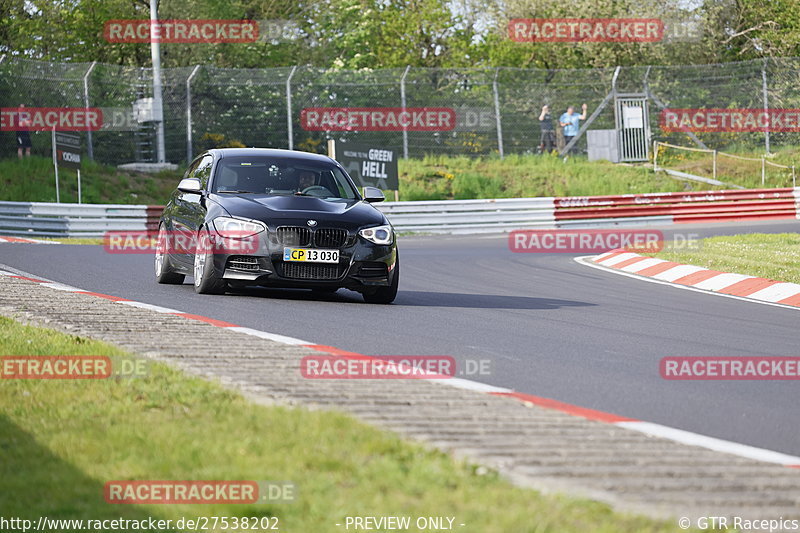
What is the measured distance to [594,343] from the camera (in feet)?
31.7

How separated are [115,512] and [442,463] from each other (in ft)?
4.23

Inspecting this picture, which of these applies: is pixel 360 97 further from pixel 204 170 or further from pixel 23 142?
pixel 204 170

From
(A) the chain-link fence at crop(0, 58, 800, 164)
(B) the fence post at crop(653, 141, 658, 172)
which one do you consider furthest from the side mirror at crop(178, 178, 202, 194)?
(B) the fence post at crop(653, 141, 658, 172)

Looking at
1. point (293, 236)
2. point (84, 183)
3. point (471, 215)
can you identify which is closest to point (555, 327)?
point (293, 236)

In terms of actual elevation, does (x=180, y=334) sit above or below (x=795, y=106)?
below

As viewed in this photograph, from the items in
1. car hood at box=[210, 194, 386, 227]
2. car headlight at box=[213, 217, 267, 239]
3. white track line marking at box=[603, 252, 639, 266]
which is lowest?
white track line marking at box=[603, 252, 639, 266]

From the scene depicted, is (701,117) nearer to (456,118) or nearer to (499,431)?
(456,118)

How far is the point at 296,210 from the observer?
11.7 m

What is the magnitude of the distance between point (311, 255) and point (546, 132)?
75.7ft

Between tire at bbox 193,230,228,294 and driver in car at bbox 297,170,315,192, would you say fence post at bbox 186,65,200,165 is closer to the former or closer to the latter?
driver in car at bbox 297,170,315,192

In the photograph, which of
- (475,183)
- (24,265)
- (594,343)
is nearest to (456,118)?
(475,183)

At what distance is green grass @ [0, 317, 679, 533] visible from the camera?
429 centimetres

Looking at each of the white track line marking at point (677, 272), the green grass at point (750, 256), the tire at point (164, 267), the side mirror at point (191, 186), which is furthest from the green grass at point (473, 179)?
the side mirror at point (191, 186)

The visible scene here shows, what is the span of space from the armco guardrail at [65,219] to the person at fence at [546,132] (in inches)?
454
